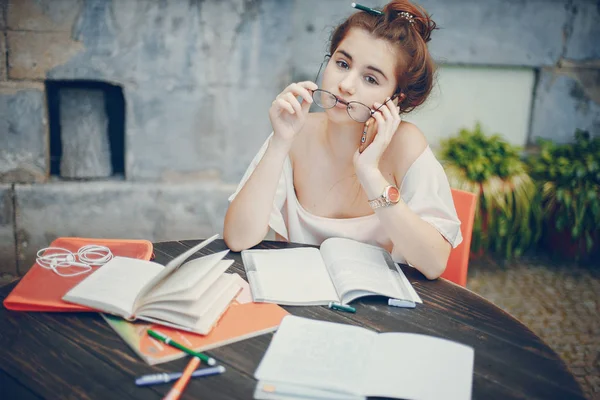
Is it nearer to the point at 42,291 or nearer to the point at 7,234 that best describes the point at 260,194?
the point at 42,291

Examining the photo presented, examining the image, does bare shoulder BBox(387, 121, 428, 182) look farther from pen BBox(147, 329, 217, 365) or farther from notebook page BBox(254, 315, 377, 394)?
pen BBox(147, 329, 217, 365)

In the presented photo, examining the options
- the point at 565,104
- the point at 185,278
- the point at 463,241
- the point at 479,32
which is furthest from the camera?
the point at 565,104

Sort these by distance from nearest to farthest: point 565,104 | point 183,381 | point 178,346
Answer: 1. point 183,381
2. point 178,346
3. point 565,104

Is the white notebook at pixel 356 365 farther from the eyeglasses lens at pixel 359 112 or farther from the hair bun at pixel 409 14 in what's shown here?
the hair bun at pixel 409 14

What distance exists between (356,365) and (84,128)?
9.64 feet

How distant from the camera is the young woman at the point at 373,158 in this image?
5.78 feet

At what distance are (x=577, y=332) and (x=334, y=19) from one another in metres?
2.37

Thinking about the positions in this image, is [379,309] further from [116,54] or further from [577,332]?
[116,54]

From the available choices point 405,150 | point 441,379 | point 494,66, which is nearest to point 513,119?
point 494,66

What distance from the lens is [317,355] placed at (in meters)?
1.18

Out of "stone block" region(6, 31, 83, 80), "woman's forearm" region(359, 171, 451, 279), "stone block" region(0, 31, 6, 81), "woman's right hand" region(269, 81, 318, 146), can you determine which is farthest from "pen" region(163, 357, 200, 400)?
"stone block" region(0, 31, 6, 81)

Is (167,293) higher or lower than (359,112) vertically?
lower

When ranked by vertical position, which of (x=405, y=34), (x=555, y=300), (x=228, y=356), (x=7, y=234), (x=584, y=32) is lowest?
(x=555, y=300)

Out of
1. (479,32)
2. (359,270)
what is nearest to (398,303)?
(359,270)
